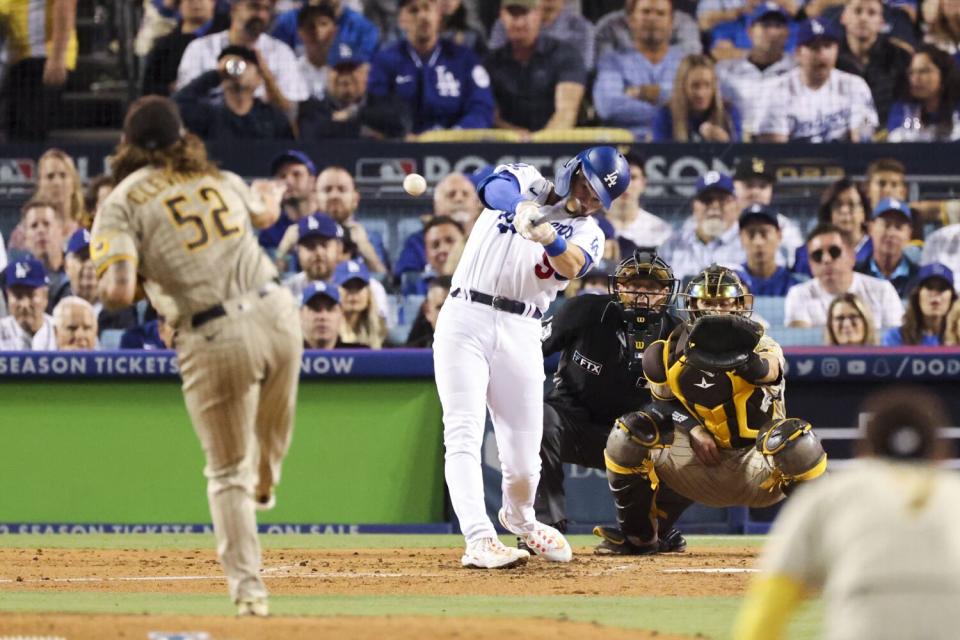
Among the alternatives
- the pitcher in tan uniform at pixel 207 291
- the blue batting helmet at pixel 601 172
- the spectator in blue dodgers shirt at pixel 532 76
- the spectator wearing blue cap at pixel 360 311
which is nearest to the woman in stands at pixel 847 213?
the spectator in blue dodgers shirt at pixel 532 76

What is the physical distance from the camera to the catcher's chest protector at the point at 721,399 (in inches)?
268

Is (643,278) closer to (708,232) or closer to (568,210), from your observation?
(568,210)

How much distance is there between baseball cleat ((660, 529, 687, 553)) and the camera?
7656 mm

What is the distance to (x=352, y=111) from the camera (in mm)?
11844

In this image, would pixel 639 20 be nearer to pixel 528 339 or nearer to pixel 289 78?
pixel 289 78

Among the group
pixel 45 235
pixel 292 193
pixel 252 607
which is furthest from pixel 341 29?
pixel 252 607

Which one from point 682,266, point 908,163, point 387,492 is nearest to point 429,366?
point 387,492

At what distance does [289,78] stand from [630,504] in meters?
5.84

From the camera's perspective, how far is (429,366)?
9.51 m

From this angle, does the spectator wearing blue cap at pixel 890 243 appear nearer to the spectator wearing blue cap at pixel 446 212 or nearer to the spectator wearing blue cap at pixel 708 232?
the spectator wearing blue cap at pixel 708 232

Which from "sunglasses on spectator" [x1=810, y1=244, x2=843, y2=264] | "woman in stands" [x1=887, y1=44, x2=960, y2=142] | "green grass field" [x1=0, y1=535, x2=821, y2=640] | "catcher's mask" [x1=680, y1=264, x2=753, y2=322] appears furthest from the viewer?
"woman in stands" [x1=887, y1=44, x2=960, y2=142]

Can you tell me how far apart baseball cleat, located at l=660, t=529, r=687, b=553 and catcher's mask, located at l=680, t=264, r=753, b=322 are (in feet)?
4.09

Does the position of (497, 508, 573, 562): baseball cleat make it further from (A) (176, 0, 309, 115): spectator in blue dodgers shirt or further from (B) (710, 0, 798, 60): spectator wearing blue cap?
(B) (710, 0, 798, 60): spectator wearing blue cap

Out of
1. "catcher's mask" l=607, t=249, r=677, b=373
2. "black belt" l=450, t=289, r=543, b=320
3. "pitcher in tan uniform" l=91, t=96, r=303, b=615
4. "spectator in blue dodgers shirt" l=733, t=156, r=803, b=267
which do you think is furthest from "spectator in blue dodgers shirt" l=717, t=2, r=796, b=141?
"pitcher in tan uniform" l=91, t=96, r=303, b=615
